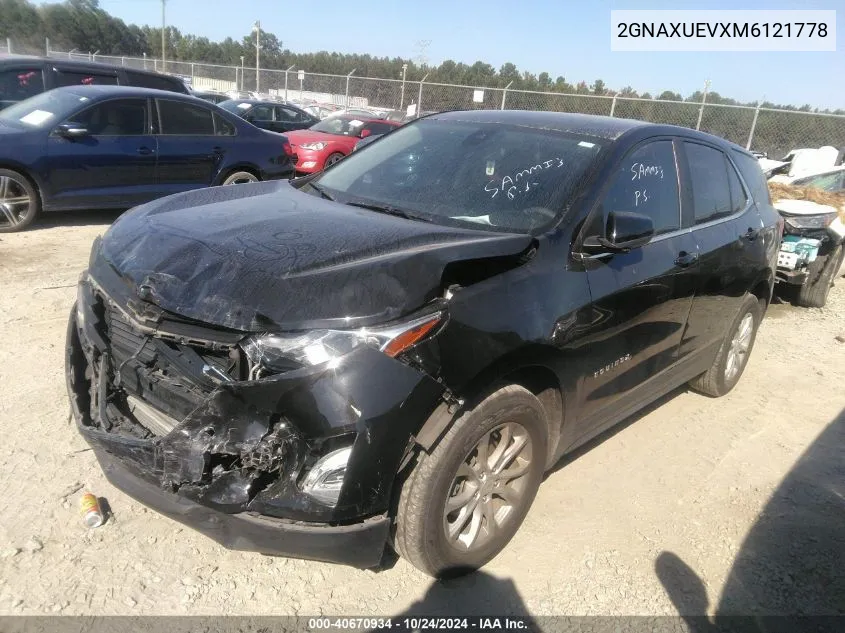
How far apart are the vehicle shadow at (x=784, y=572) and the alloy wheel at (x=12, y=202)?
697 cm

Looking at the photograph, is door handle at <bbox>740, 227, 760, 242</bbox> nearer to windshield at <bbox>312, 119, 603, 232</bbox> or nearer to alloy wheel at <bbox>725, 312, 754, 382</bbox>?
alloy wheel at <bbox>725, 312, 754, 382</bbox>

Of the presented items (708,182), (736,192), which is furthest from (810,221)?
(708,182)

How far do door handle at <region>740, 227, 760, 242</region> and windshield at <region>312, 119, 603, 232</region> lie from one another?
1.53m

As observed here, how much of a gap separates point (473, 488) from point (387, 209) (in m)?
1.39

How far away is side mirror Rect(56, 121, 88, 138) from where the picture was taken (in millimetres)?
6926

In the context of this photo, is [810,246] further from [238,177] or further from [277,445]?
[238,177]

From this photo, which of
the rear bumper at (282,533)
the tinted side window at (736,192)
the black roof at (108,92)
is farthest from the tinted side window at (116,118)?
the tinted side window at (736,192)

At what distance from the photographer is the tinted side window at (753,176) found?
450cm

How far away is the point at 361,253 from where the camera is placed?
2453mm

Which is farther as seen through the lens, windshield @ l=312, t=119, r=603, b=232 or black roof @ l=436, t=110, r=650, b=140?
black roof @ l=436, t=110, r=650, b=140

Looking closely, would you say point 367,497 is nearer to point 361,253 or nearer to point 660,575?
point 361,253

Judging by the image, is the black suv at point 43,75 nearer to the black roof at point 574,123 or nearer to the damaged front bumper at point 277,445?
the black roof at point 574,123

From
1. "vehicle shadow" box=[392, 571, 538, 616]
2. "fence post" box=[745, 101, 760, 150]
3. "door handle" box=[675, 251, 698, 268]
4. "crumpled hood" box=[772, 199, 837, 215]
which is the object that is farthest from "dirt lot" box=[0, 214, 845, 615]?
"fence post" box=[745, 101, 760, 150]

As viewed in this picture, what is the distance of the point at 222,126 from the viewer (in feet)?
27.9
